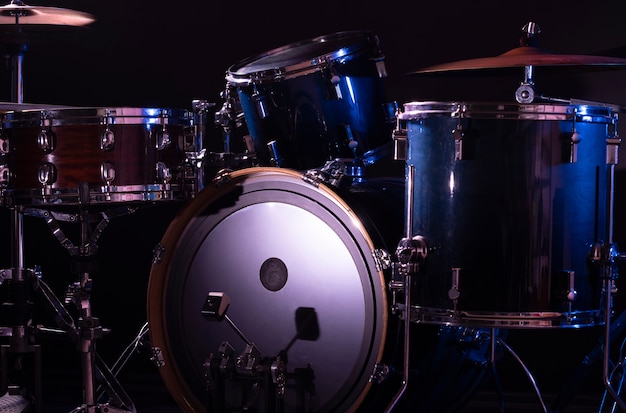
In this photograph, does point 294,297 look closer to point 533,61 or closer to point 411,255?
point 411,255

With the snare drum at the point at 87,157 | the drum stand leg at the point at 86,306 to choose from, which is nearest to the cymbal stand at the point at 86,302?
the drum stand leg at the point at 86,306

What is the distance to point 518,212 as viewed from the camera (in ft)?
10.2

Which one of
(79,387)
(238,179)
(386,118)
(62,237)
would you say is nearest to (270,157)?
(238,179)

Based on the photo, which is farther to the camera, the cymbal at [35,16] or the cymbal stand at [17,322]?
the cymbal stand at [17,322]

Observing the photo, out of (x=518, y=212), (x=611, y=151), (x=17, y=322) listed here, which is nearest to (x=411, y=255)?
(x=518, y=212)

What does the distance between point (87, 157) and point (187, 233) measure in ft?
1.59

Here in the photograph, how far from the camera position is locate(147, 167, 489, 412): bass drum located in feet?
11.4

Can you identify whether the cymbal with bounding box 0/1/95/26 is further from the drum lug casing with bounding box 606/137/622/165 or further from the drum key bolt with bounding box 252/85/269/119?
the drum lug casing with bounding box 606/137/622/165

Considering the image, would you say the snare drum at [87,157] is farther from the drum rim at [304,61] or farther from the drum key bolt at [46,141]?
the drum rim at [304,61]

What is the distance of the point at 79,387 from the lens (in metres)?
5.09

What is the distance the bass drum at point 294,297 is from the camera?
348 centimetres

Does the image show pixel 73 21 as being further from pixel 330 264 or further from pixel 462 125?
pixel 462 125

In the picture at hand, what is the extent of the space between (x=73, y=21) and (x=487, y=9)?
1.78m

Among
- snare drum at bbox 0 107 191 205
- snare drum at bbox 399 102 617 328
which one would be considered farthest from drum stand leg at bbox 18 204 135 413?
snare drum at bbox 399 102 617 328
